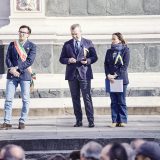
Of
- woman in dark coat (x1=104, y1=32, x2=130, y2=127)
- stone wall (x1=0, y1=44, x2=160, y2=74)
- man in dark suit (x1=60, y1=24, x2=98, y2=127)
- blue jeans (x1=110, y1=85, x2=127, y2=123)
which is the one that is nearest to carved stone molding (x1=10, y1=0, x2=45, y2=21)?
stone wall (x1=0, y1=44, x2=160, y2=74)

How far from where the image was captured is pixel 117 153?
5.70m

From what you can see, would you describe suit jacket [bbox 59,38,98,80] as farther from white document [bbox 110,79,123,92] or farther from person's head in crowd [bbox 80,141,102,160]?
person's head in crowd [bbox 80,141,102,160]

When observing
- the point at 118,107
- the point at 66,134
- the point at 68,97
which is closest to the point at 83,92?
the point at 118,107

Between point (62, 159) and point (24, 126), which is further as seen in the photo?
point (24, 126)

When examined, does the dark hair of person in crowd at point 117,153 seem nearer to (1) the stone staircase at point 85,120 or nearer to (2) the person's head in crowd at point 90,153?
(2) the person's head in crowd at point 90,153

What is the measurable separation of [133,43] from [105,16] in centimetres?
86

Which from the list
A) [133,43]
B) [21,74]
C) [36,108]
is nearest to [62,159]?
[21,74]

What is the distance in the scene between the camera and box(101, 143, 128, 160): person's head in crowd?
5668mm

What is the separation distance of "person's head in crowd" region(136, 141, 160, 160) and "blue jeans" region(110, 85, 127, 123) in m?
7.10

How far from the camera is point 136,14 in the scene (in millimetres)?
16391

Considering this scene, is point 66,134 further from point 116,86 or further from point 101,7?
point 101,7

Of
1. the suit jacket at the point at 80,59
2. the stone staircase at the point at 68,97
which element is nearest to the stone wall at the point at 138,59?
the stone staircase at the point at 68,97

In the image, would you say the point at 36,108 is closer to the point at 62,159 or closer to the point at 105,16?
the point at 105,16

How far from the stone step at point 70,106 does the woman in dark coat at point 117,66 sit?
8.06ft
